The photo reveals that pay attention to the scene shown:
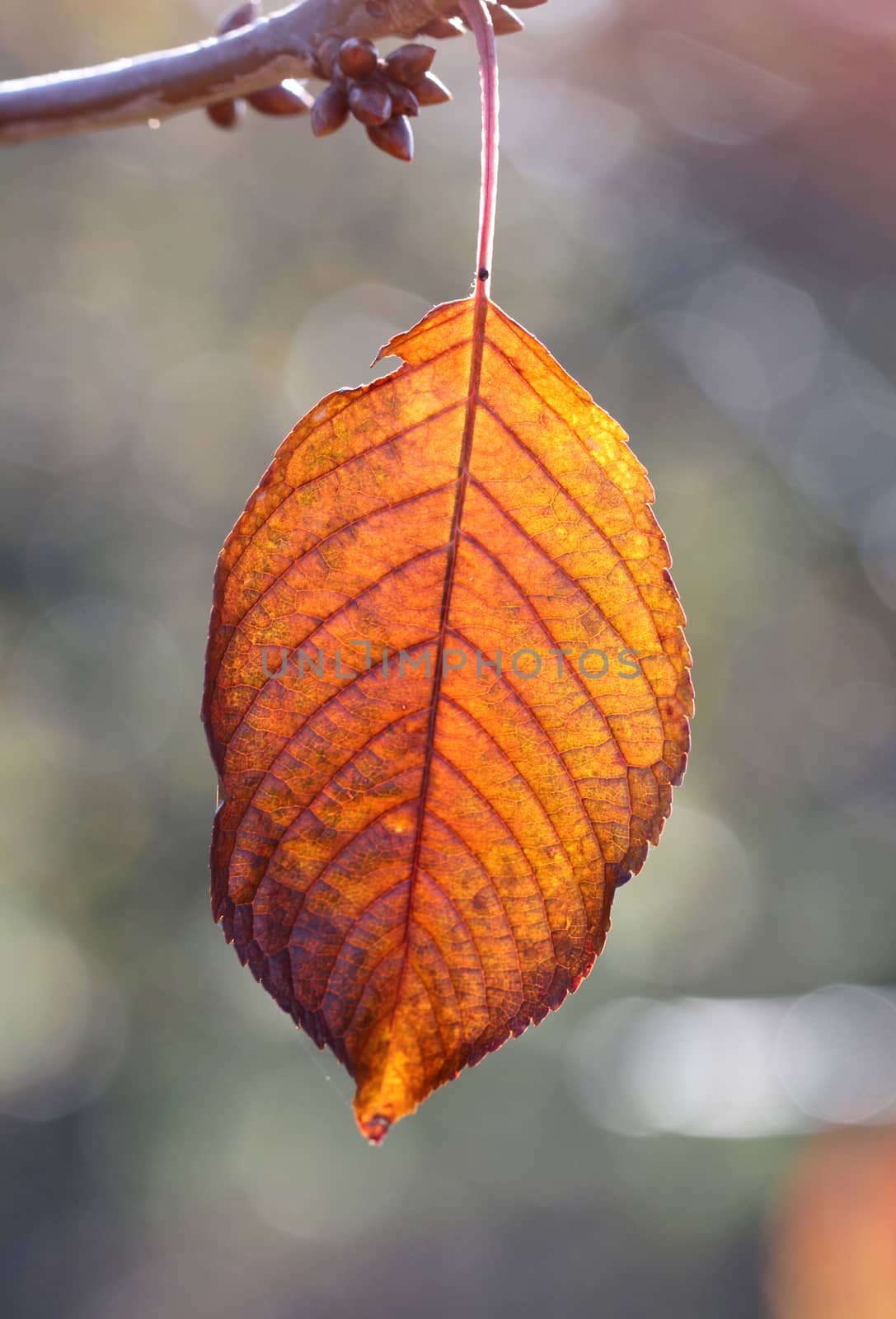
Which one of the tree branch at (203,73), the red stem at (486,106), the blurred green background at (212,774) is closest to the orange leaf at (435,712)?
the red stem at (486,106)

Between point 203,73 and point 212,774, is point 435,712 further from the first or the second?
point 212,774

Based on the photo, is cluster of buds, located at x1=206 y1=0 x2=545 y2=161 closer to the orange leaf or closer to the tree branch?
the tree branch

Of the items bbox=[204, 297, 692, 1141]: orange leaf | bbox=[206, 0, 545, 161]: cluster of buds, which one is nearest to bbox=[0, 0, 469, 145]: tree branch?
bbox=[206, 0, 545, 161]: cluster of buds

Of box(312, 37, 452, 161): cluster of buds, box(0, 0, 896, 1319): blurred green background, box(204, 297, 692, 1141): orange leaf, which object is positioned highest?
box(312, 37, 452, 161): cluster of buds

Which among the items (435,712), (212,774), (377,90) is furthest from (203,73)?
(212,774)

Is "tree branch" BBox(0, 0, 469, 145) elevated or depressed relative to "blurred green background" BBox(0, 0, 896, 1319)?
elevated
